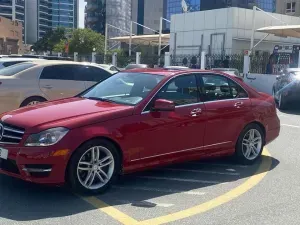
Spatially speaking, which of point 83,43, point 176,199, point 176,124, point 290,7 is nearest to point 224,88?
point 176,124

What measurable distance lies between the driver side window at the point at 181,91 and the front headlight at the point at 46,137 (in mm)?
1469

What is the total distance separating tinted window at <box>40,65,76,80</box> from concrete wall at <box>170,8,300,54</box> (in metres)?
22.2

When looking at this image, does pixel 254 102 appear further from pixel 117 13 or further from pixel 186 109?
pixel 117 13

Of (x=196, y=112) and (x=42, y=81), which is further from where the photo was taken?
(x=42, y=81)

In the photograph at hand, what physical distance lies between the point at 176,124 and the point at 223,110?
1008 mm

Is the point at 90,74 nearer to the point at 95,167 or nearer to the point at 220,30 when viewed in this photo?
the point at 95,167

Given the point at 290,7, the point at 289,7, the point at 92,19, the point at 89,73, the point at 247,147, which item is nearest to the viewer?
the point at 247,147

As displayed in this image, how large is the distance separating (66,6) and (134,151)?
16097 cm

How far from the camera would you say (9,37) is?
97250 millimetres

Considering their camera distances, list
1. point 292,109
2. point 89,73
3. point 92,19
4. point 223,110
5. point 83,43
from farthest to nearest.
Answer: point 92,19, point 83,43, point 292,109, point 89,73, point 223,110

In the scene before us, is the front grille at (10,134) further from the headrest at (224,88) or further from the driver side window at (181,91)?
the headrest at (224,88)

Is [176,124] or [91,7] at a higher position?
[91,7]

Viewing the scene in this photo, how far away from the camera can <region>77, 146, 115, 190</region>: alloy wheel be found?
5.29 m

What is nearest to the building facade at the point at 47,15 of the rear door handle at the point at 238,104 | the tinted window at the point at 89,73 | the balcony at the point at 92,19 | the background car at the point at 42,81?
the balcony at the point at 92,19
